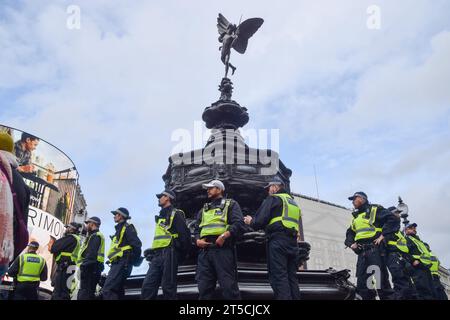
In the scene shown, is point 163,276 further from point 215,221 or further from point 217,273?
point 215,221

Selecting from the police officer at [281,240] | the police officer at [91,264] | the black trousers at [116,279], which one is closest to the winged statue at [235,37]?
the police officer at [91,264]

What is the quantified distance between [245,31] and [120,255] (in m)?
7.12

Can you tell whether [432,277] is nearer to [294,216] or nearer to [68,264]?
[294,216]

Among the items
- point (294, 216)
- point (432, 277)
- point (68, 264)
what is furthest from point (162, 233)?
point (432, 277)

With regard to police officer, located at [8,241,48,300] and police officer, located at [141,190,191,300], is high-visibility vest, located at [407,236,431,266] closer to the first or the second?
police officer, located at [141,190,191,300]

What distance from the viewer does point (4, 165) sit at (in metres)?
3.39

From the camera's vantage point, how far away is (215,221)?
5.32m

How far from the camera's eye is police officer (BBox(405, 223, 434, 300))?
7.29 m

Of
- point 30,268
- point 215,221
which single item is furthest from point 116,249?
point 30,268

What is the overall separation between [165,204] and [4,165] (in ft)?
9.38

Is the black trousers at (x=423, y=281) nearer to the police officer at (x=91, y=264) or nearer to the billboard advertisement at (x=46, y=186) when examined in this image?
the police officer at (x=91, y=264)

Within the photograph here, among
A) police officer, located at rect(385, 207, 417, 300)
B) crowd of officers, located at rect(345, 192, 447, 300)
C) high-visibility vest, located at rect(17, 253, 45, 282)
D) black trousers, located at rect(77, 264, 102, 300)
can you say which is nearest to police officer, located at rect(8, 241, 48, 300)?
high-visibility vest, located at rect(17, 253, 45, 282)

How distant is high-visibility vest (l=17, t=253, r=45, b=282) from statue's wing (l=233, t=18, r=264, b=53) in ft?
23.1
